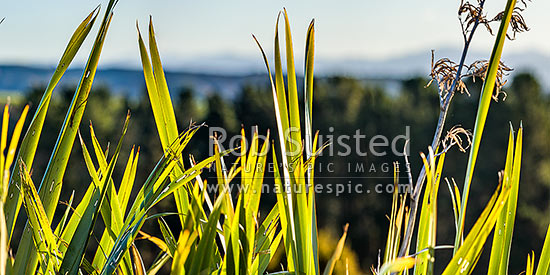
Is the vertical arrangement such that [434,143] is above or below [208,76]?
above

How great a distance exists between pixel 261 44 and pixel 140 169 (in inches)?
484

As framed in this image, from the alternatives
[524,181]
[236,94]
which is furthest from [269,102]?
[524,181]

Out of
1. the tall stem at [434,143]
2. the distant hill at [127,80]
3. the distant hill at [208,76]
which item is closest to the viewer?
the tall stem at [434,143]

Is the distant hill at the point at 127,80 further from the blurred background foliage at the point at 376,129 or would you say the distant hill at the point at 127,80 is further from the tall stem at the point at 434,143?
the tall stem at the point at 434,143

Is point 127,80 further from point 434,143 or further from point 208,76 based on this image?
point 434,143

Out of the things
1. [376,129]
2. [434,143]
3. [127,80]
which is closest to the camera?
[434,143]

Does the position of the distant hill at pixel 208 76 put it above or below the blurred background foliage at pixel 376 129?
above

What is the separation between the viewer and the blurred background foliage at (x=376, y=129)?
13281mm

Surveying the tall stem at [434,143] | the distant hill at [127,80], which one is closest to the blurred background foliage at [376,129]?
the distant hill at [127,80]

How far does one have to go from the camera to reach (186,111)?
1322cm

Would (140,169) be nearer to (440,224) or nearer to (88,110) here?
(88,110)

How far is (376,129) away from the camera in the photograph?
14742mm

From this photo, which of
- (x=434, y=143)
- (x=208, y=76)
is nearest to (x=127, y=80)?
(x=208, y=76)

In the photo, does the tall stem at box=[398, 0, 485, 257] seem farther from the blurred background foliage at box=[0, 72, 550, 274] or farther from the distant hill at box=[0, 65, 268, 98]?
the blurred background foliage at box=[0, 72, 550, 274]
